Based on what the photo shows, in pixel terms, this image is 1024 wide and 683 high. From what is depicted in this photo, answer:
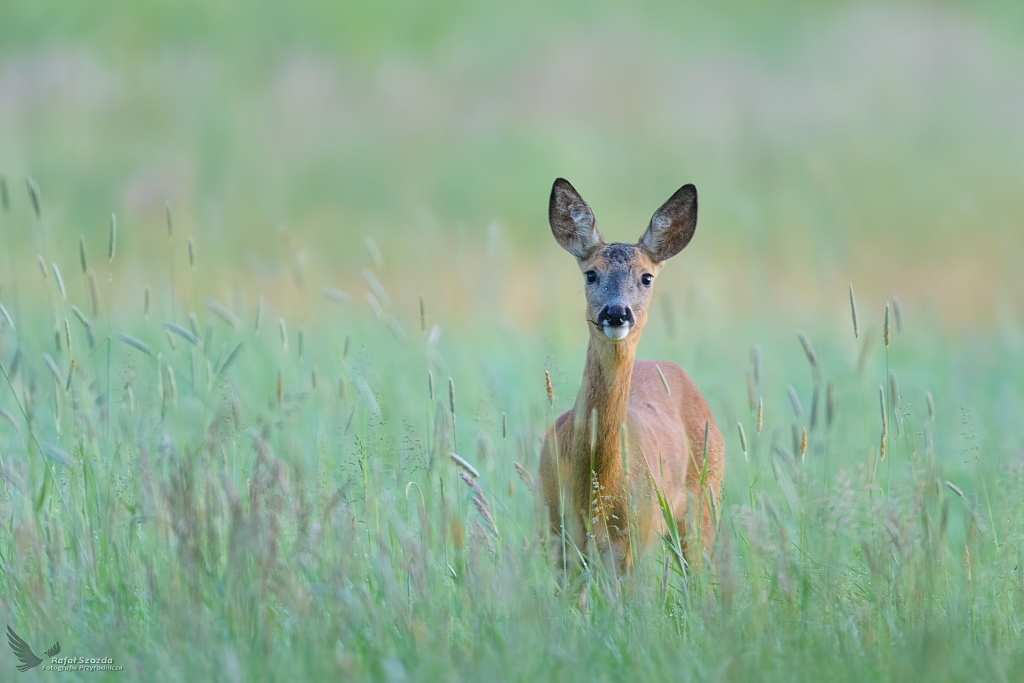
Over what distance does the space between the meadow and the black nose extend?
40cm

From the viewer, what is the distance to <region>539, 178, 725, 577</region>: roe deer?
5.32 m

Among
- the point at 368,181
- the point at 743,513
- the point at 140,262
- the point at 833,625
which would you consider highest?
the point at 368,181

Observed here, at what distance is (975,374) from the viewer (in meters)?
9.98

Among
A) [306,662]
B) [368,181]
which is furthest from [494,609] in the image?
[368,181]

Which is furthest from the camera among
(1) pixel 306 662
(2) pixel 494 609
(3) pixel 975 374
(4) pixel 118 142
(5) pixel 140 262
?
(4) pixel 118 142

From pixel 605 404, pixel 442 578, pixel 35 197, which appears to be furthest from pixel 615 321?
pixel 35 197

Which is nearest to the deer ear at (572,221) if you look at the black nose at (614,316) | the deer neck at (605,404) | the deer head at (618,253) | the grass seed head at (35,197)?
the deer head at (618,253)

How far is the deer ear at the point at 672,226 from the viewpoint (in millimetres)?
5965

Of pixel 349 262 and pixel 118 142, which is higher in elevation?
pixel 118 142

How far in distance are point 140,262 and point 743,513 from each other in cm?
876

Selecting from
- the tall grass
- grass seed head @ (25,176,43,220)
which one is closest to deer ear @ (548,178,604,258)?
the tall grass

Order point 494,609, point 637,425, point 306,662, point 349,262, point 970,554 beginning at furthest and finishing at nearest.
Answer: point 349,262
point 637,425
point 970,554
point 494,609
point 306,662

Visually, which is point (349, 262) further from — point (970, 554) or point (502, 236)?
point (970, 554)

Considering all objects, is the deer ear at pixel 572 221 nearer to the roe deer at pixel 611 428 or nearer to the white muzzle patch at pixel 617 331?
the roe deer at pixel 611 428
